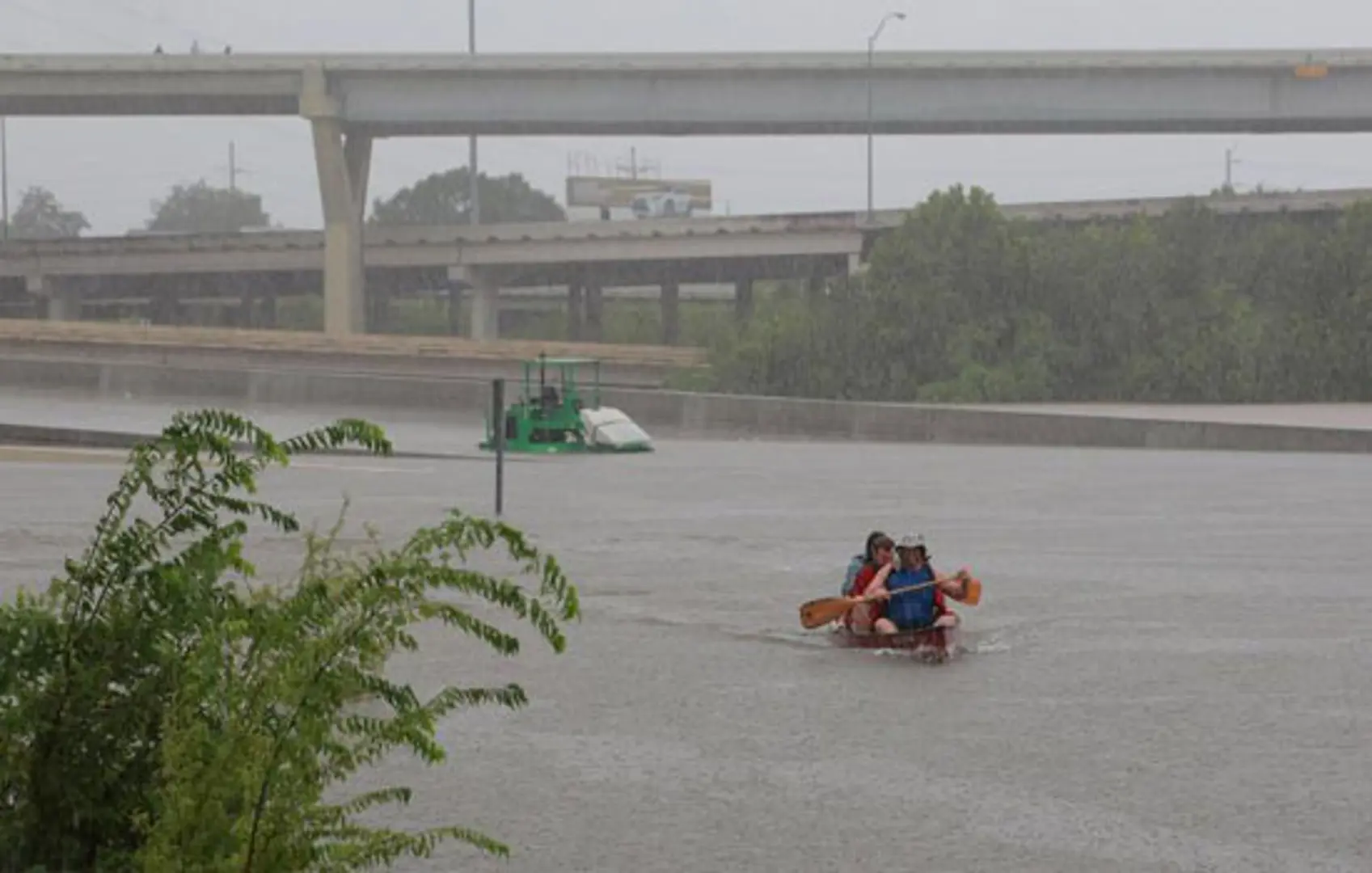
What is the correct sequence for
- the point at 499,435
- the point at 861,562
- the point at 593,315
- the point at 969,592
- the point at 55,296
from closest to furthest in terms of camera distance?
1. the point at 969,592
2. the point at 861,562
3. the point at 499,435
4. the point at 55,296
5. the point at 593,315

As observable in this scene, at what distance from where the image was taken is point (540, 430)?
138 ft

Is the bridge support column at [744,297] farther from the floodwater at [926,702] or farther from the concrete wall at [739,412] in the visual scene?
the floodwater at [926,702]

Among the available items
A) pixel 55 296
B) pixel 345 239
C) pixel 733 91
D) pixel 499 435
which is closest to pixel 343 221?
pixel 345 239

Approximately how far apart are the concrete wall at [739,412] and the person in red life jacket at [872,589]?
1167 inches

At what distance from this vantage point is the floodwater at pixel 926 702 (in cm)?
941

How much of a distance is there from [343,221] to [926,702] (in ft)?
244

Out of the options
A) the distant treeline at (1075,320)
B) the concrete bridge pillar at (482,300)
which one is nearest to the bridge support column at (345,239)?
the concrete bridge pillar at (482,300)

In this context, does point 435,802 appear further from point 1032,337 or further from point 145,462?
point 1032,337

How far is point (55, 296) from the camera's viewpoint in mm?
100688

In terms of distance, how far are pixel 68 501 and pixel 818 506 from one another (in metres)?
8.28

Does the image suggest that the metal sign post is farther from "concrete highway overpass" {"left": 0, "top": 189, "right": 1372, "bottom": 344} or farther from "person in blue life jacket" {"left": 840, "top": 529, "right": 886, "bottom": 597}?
"concrete highway overpass" {"left": 0, "top": 189, "right": 1372, "bottom": 344}

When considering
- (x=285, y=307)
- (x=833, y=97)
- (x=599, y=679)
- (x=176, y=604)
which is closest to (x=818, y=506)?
(x=599, y=679)

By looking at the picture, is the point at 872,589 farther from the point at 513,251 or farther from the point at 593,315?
the point at 593,315

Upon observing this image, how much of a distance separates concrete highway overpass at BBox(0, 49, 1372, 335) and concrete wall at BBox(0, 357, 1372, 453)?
2313 cm
